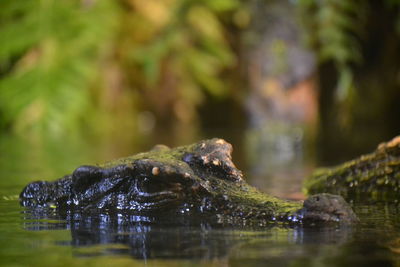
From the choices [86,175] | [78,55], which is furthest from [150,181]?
[78,55]

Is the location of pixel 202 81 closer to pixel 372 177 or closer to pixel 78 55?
pixel 78 55

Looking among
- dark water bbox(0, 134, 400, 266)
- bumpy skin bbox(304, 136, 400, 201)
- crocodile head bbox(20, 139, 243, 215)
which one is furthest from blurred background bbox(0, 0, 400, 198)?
dark water bbox(0, 134, 400, 266)

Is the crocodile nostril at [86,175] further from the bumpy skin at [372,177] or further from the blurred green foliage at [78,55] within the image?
the blurred green foliage at [78,55]

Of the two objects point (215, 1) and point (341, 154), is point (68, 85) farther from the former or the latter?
point (341, 154)

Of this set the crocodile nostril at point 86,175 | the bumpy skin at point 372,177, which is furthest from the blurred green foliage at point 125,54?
the crocodile nostril at point 86,175

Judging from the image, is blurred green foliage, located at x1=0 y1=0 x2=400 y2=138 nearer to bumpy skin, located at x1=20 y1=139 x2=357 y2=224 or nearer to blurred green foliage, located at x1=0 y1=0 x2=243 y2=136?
blurred green foliage, located at x1=0 y1=0 x2=243 y2=136
